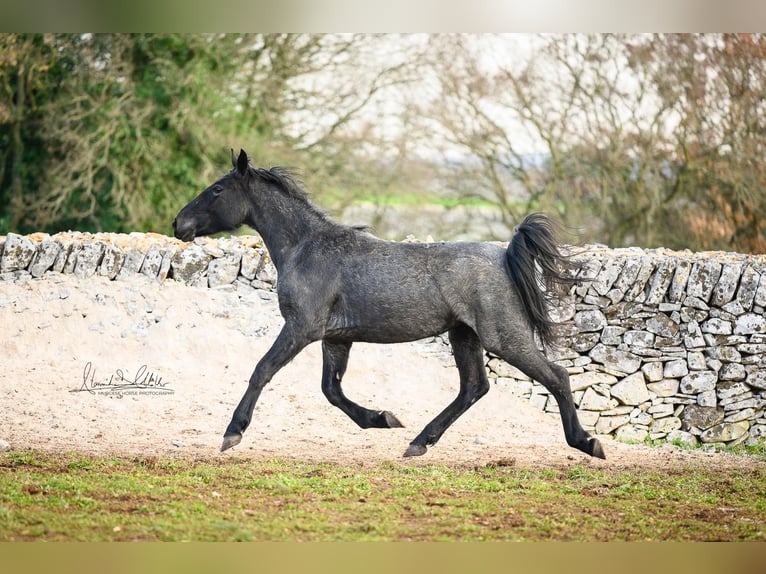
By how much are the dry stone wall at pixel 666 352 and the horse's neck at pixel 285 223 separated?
2798mm

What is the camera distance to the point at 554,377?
5672mm

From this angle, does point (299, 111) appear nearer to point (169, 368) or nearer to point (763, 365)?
point (169, 368)

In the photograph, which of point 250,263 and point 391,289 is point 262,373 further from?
point 250,263

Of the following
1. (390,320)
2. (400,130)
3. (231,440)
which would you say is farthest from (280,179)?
(400,130)

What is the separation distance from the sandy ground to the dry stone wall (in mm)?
518

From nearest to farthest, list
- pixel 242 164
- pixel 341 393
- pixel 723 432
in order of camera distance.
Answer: pixel 242 164 → pixel 341 393 → pixel 723 432

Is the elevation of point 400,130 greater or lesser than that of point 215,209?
greater

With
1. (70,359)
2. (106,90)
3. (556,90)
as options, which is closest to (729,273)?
(70,359)

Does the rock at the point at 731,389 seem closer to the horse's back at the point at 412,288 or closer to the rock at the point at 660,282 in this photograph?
the rock at the point at 660,282

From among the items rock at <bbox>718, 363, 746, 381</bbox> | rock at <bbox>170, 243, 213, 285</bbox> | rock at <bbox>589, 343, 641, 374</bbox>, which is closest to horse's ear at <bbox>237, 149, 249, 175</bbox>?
rock at <bbox>170, 243, 213, 285</bbox>

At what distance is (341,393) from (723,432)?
3.72 meters

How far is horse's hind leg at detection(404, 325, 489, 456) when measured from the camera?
5.98 meters

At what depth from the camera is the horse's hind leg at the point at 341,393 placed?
19.8 feet

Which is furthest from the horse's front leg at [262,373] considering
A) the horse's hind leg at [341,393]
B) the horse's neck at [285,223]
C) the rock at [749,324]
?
the rock at [749,324]
